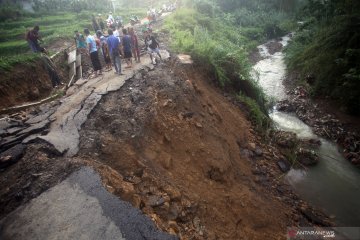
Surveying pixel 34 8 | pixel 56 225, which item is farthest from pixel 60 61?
pixel 34 8

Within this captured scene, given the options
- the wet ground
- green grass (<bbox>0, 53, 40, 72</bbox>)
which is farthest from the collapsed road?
green grass (<bbox>0, 53, 40, 72</bbox>)

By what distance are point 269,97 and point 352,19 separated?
469cm

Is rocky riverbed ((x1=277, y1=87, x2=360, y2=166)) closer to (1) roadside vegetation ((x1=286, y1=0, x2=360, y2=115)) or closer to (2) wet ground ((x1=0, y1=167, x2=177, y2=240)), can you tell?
(1) roadside vegetation ((x1=286, y1=0, x2=360, y2=115))

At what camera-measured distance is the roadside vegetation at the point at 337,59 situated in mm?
10305

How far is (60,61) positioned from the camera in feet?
39.2

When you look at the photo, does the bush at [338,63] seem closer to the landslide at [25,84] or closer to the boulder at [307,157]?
the boulder at [307,157]

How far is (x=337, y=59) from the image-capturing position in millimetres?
10633

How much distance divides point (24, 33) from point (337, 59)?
18317mm

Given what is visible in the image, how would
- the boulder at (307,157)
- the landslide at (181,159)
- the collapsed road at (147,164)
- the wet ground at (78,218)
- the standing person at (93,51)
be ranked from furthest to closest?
1. the standing person at (93,51)
2. the boulder at (307,157)
3. the landslide at (181,159)
4. the collapsed road at (147,164)
5. the wet ground at (78,218)

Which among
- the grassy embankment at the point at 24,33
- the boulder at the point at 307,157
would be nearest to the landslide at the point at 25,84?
the grassy embankment at the point at 24,33

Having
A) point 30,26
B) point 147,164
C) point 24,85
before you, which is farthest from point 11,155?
point 30,26

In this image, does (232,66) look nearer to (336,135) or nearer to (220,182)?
(336,135)

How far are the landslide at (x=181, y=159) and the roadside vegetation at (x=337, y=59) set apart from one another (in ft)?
15.0

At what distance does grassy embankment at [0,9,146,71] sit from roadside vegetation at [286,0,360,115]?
40.3 feet
